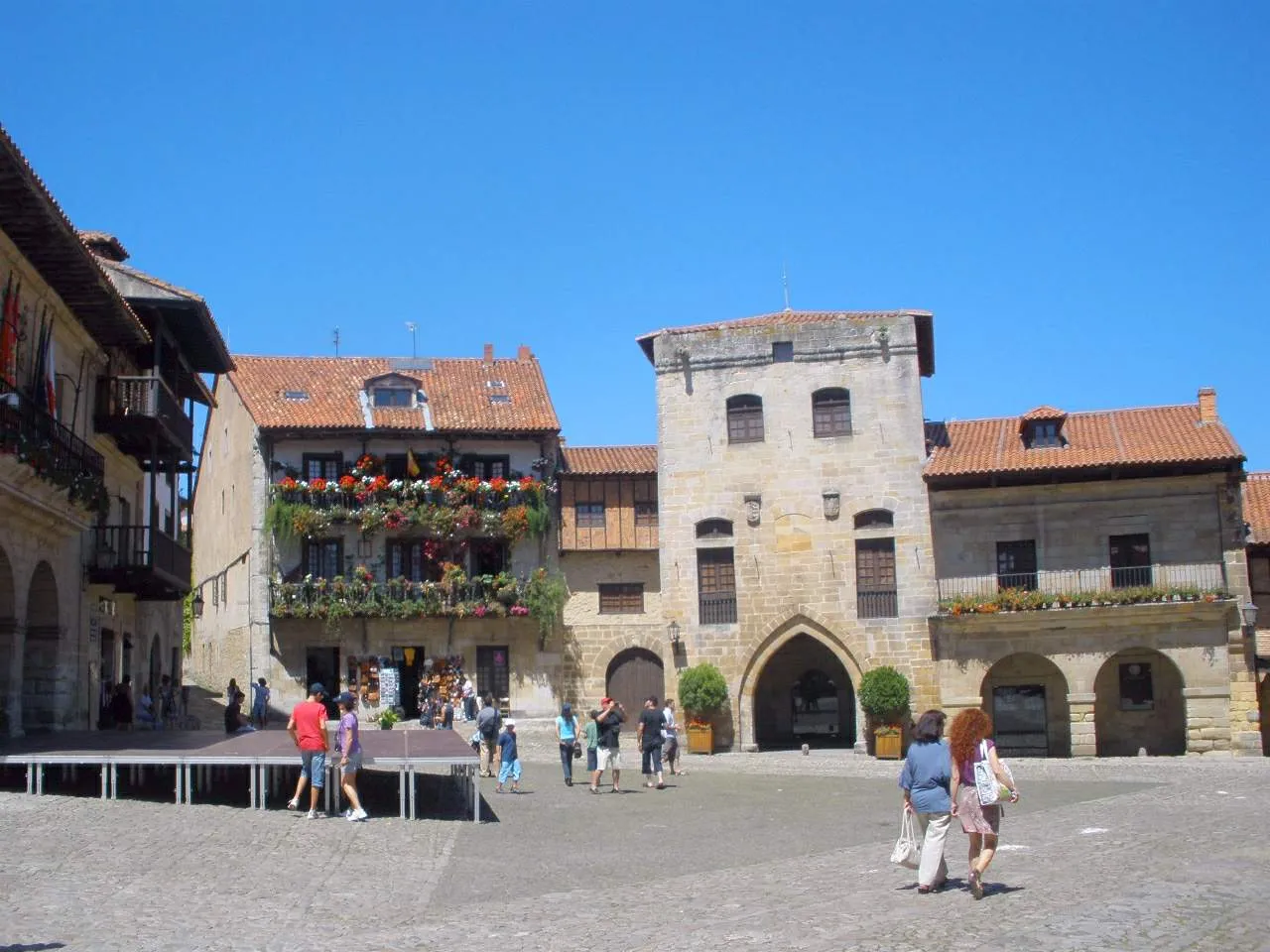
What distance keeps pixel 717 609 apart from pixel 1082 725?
9.41 metres

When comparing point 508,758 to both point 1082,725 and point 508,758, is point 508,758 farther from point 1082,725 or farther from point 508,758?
point 1082,725

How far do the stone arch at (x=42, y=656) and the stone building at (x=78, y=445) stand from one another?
0.02 m

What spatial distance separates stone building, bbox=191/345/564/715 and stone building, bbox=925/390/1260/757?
11434 mm

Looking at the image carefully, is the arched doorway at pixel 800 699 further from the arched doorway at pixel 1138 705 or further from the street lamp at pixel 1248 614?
the street lamp at pixel 1248 614

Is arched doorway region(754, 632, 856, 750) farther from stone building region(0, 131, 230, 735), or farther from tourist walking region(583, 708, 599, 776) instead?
stone building region(0, 131, 230, 735)

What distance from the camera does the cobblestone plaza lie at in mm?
11656

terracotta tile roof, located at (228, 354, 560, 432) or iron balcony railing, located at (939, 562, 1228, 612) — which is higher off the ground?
terracotta tile roof, located at (228, 354, 560, 432)

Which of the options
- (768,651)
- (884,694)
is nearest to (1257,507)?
(884,694)

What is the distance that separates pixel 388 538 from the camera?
40812mm

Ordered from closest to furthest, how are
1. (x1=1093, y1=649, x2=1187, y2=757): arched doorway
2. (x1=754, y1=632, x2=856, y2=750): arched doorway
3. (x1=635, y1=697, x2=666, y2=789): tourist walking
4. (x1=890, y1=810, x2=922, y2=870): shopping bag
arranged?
(x1=890, y1=810, x2=922, y2=870): shopping bag
(x1=635, y1=697, x2=666, y2=789): tourist walking
(x1=1093, y1=649, x2=1187, y2=757): arched doorway
(x1=754, y1=632, x2=856, y2=750): arched doorway

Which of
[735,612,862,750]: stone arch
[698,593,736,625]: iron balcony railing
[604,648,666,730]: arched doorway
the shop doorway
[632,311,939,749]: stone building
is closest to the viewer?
[632,311,939,749]: stone building

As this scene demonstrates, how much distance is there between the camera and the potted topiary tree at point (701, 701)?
37.0 meters

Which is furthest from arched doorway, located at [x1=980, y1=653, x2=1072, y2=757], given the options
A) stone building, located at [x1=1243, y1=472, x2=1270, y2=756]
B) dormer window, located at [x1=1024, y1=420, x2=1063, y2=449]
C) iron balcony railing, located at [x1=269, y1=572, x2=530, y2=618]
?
iron balcony railing, located at [x1=269, y1=572, x2=530, y2=618]

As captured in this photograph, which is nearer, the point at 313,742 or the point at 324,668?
the point at 313,742
